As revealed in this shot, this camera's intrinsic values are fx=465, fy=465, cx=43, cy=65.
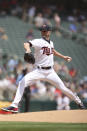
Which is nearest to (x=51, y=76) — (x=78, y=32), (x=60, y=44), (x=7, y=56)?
(x=7, y=56)

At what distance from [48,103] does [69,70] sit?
146 inches

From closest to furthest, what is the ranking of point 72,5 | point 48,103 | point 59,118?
1. point 59,118
2. point 48,103
3. point 72,5

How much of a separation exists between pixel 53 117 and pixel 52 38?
11.6 metres

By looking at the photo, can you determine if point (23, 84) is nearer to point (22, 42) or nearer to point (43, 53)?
point (43, 53)

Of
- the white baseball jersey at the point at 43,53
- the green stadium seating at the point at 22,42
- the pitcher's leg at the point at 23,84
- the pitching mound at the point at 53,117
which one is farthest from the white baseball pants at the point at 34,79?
the green stadium seating at the point at 22,42

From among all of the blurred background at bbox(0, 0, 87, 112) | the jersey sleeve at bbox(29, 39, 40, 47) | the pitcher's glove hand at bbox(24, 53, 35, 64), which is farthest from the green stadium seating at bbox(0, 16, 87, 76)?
the pitcher's glove hand at bbox(24, 53, 35, 64)

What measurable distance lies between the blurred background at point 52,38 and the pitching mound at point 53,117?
4732 millimetres

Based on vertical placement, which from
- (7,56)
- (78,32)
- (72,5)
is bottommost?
(7,56)

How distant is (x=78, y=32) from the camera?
2083 centimetres

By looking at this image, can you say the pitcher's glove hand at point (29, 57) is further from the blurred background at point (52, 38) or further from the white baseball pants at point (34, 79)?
the blurred background at point (52, 38)

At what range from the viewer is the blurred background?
14.1m

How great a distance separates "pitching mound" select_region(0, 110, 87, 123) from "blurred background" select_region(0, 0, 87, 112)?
473 cm

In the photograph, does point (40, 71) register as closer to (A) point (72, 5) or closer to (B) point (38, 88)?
(B) point (38, 88)

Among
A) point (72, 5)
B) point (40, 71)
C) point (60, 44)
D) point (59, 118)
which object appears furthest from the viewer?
point (72, 5)
